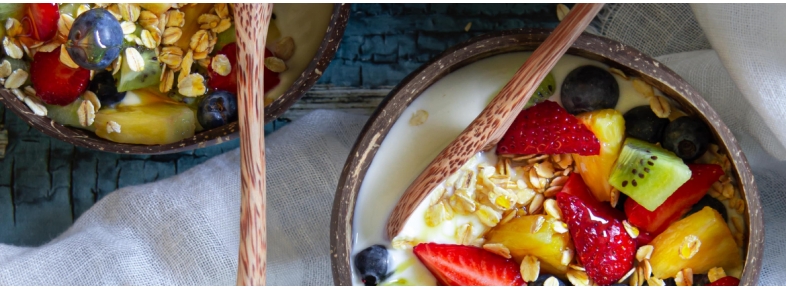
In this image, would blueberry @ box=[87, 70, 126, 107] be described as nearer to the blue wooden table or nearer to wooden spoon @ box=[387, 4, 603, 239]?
the blue wooden table

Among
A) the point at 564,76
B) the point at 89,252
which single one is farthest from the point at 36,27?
the point at 564,76

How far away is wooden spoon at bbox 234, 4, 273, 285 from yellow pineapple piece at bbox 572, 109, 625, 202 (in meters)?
0.36

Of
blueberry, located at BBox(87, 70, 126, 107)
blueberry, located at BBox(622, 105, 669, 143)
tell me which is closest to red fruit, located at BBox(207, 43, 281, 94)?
blueberry, located at BBox(87, 70, 126, 107)

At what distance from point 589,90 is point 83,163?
0.70m

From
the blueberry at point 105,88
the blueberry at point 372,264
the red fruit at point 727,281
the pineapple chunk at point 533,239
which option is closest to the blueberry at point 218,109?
the blueberry at point 105,88

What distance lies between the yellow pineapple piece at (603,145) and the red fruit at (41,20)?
626 millimetres

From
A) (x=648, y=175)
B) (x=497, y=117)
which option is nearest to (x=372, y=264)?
(x=497, y=117)

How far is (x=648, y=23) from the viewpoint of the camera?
3.26ft

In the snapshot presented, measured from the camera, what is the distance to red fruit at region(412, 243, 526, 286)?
0.83 m

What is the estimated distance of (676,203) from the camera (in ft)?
2.82

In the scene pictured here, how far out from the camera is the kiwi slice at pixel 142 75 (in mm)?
908

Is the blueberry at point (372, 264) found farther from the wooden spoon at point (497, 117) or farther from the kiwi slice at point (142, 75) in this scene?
the kiwi slice at point (142, 75)

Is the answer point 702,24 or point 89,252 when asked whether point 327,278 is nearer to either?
point 89,252

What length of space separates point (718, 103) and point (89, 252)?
0.83m
